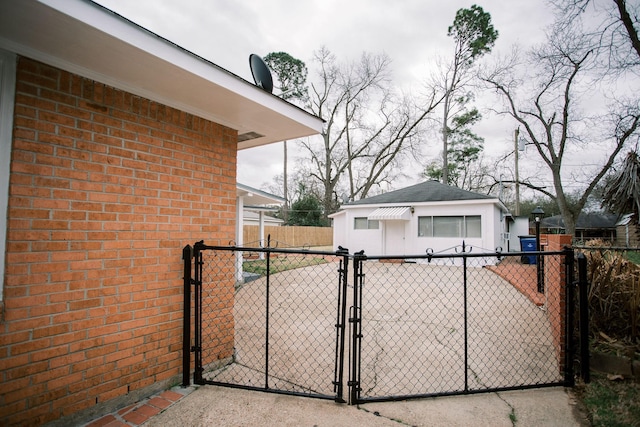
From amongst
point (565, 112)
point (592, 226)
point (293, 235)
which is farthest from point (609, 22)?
point (592, 226)

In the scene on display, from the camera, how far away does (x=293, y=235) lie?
2231 centimetres

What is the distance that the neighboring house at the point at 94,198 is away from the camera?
6.36ft

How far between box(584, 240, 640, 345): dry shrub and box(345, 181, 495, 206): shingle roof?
979cm

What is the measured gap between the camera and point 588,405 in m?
2.57

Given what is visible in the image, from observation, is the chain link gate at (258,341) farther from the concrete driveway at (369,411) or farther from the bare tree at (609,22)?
the bare tree at (609,22)

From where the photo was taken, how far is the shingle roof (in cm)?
1350

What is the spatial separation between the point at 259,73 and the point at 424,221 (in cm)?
1227

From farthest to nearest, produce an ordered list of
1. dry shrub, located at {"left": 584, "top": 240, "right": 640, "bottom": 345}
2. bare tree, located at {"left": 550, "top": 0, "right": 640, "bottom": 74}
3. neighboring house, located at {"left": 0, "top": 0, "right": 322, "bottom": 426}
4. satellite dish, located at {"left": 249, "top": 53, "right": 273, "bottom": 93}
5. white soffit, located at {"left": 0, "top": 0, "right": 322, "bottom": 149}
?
bare tree, located at {"left": 550, "top": 0, "right": 640, "bottom": 74}
satellite dish, located at {"left": 249, "top": 53, "right": 273, "bottom": 93}
dry shrub, located at {"left": 584, "top": 240, "right": 640, "bottom": 345}
neighboring house, located at {"left": 0, "top": 0, "right": 322, "bottom": 426}
white soffit, located at {"left": 0, "top": 0, "right": 322, "bottom": 149}

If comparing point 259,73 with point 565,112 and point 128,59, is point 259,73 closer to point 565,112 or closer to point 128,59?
point 128,59

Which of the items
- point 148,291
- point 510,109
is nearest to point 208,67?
point 148,291

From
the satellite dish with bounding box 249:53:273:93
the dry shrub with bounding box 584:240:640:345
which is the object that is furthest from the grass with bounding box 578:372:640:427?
the satellite dish with bounding box 249:53:273:93

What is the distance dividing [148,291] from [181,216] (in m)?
0.75

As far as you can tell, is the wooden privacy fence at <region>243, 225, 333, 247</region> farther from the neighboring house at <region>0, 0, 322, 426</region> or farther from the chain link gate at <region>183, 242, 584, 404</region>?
the neighboring house at <region>0, 0, 322, 426</region>

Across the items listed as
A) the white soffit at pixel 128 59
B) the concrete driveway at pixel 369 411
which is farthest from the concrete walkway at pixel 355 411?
the white soffit at pixel 128 59
